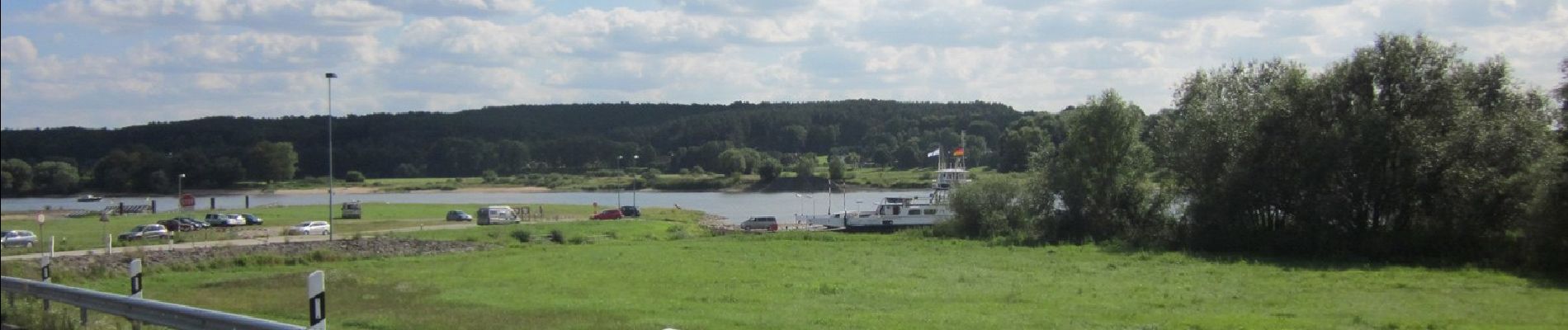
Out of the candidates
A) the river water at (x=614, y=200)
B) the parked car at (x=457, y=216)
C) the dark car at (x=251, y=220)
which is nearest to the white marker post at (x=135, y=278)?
the dark car at (x=251, y=220)

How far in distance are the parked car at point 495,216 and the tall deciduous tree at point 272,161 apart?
69.9 meters

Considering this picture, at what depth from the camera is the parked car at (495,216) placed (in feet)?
243

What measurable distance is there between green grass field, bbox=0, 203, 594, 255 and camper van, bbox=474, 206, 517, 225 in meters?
2.59

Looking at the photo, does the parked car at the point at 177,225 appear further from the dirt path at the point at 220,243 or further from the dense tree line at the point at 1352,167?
the dense tree line at the point at 1352,167

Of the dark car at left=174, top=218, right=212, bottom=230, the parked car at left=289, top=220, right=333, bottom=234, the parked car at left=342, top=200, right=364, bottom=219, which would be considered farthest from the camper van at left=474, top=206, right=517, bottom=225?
the dark car at left=174, top=218, right=212, bottom=230

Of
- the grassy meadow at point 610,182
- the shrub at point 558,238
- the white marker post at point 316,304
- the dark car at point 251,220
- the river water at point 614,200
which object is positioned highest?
the white marker post at point 316,304

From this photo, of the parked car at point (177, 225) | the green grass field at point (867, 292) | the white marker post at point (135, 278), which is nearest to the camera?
the white marker post at point (135, 278)

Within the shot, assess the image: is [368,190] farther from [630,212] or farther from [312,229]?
[312,229]

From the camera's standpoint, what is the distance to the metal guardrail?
13.2m

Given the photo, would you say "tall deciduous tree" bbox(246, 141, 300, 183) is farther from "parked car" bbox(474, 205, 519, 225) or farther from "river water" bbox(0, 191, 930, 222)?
"parked car" bbox(474, 205, 519, 225)

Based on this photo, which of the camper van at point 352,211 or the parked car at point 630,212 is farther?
the parked car at point 630,212

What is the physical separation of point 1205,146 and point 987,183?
14.0 metres

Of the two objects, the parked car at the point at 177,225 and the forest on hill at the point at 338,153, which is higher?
the forest on hill at the point at 338,153

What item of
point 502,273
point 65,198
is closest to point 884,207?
point 502,273
